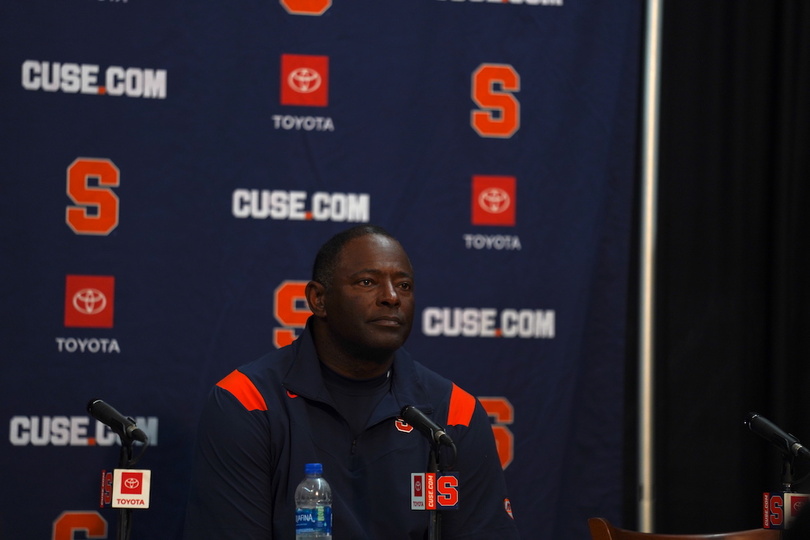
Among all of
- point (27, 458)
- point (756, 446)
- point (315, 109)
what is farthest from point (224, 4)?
point (756, 446)

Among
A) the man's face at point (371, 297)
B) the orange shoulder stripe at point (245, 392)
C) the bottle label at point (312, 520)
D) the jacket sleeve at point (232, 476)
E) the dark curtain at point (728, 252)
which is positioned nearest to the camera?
the bottle label at point (312, 520)

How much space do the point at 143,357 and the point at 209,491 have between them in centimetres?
90

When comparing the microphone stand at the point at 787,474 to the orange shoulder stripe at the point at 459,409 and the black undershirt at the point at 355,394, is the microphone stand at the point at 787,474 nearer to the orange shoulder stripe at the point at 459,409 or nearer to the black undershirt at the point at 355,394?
the orange shoulder stripe at the point at 459,409

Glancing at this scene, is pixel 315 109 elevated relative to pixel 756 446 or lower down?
elevated

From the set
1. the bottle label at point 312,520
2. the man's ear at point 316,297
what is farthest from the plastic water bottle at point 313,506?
the man's ear at point 316,297

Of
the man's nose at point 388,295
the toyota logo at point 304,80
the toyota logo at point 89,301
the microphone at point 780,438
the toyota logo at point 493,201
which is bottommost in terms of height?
the microphone at point 780,438

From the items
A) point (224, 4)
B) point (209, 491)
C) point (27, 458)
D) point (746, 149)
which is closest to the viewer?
point (209, 491)

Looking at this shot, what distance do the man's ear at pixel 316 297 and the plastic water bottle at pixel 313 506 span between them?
0.51 meters

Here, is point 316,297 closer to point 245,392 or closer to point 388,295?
point 388,295

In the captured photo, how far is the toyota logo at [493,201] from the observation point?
367cm

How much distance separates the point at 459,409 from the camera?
296 centimetres

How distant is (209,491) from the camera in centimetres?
269

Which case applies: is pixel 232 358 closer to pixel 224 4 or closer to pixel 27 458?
pixel 27 458

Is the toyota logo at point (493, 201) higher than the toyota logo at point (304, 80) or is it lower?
lower
